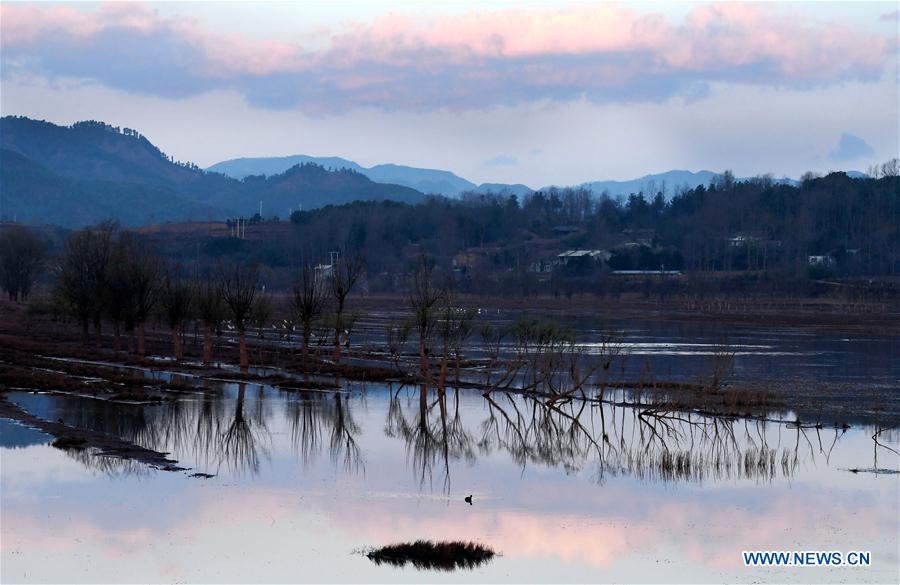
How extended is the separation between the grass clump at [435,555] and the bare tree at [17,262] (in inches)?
2894

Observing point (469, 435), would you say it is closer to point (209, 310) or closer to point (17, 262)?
point (209, 310)

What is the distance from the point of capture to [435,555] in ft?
Answer: 54.2

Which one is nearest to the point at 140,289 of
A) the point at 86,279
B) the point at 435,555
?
the point at 86,279

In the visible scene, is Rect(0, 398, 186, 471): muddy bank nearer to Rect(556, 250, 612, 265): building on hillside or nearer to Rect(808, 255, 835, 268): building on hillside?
Rect(808, 255, 835, 268): building on hillside

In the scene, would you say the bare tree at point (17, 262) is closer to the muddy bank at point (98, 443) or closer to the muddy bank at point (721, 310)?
the muddy bank at point (721, 310)

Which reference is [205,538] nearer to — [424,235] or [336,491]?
[336,491]

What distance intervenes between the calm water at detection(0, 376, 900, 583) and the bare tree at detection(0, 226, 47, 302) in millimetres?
57249

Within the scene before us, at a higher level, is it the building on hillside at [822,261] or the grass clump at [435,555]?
the building on hillside at [822,261]

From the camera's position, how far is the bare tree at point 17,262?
274 feet

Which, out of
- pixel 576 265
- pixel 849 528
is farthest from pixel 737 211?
pixel 849 528

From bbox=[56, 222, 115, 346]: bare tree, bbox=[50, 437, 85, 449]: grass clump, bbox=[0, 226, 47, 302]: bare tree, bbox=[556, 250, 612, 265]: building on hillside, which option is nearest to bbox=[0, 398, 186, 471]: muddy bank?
bbox=[50, 437, 85, 449]: grass clump

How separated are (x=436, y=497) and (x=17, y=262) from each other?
235 ft

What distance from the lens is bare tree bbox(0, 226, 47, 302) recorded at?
83500 millimetres

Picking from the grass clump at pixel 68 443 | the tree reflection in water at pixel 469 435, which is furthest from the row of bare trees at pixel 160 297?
the grass clump at pixel 68 443
